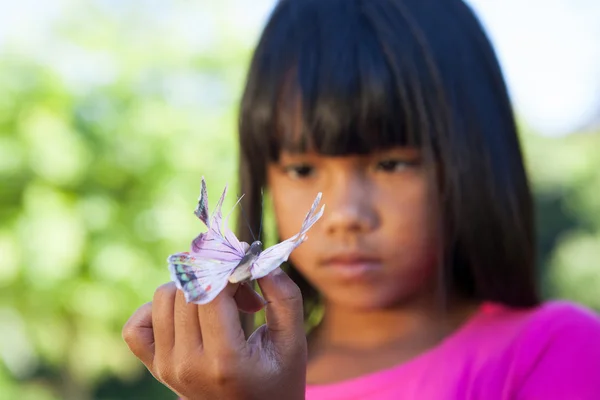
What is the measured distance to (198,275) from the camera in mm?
552

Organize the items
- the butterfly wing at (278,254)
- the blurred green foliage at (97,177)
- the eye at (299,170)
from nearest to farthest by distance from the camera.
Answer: the butterfly wing at (278,254)
the eye at (299,170)
the blurred green foliage at (97,177)

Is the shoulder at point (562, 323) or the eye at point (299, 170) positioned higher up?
the eye at point (299, 170)

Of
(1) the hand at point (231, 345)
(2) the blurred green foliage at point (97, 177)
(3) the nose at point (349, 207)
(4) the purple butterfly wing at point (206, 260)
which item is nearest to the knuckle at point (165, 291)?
(1) the hand at point (231, 345)

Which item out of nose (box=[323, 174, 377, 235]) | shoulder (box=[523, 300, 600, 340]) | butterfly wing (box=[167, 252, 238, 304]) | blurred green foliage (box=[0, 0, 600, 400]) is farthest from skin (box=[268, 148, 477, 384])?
blurred green foliage (box=[0, 0, 600, 400])

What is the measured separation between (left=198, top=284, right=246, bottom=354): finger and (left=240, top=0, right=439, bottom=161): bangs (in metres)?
0.45

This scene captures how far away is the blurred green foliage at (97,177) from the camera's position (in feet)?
10.5

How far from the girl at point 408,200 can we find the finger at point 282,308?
34cm

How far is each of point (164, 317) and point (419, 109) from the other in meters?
0.53

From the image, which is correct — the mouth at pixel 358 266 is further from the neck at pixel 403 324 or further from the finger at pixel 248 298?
the finger at pixel 248 298

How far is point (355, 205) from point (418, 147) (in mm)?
138

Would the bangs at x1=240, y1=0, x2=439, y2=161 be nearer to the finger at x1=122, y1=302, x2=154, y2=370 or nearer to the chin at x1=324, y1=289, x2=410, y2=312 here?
the chin at x1=324, y1=289, x2=410, y2=312

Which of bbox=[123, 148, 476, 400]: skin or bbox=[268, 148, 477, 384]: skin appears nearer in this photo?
bbox=[123, 148, 476, 400]: skin

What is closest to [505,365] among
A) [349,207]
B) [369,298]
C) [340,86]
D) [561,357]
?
[561,357]

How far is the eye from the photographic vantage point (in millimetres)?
1089
